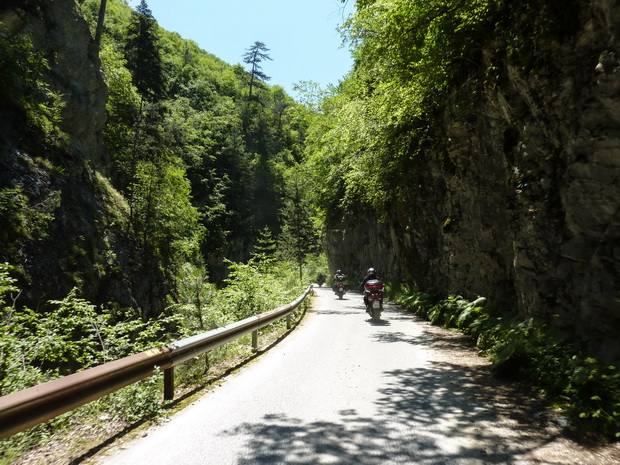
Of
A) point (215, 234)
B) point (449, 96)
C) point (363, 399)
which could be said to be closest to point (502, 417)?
point (363, 399)

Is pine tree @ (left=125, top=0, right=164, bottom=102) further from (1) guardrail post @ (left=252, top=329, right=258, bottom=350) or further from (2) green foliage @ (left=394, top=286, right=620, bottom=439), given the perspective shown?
(2) green foliage @ (left=394, top=286, right=620, bottom=439)

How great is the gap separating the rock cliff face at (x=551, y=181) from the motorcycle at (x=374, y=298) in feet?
9.83

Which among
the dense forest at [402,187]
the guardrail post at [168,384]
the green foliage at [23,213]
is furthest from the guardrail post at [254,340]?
the green foliage at [23,213]

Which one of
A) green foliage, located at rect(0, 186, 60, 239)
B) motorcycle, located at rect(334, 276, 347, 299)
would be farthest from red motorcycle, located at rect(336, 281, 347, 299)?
green foliage, located at rect(0, 186, 60, 239)

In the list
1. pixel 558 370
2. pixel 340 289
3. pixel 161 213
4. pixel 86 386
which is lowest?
pixel 340 289

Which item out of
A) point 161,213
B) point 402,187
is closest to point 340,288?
point 402,187

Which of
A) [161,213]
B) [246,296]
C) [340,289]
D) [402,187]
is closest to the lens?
[246,296]

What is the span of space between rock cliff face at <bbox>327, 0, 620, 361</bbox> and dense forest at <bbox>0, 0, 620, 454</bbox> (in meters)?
0.03

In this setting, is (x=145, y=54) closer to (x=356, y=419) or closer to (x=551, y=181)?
(x=551, y=181)

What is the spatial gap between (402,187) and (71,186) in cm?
1491

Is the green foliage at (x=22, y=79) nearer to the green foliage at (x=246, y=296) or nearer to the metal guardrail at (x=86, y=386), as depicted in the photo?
the green foliage at (x=246, y=296)

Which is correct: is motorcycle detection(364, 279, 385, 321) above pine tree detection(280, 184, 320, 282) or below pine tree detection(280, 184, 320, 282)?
below

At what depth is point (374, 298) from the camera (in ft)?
44.2

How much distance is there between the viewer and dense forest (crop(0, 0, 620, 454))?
203 inches
